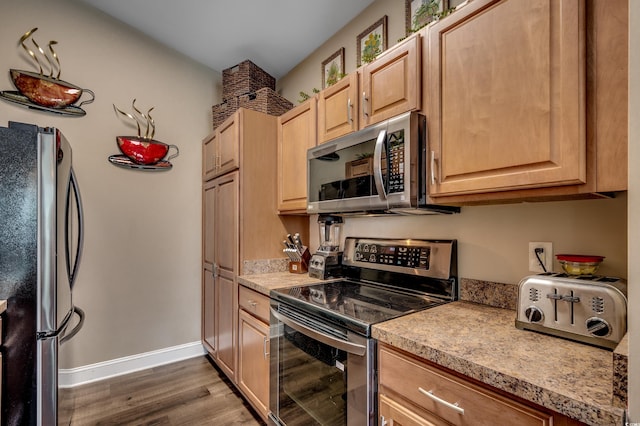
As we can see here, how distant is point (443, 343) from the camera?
0.93 m

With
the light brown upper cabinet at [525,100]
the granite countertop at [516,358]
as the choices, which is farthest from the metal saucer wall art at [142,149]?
the granite countertop at [516,358]

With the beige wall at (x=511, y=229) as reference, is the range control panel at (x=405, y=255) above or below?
below

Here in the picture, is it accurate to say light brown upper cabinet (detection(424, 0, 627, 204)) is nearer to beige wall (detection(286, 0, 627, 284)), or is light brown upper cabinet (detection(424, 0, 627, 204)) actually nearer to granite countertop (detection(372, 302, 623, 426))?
beige wall (detection(286, 0, 627, 284))

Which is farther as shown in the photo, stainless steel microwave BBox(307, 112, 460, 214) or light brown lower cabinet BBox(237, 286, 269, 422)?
light brown lower cabinet BBox(237, 286, 269, 422)

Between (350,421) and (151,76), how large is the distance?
3.05m

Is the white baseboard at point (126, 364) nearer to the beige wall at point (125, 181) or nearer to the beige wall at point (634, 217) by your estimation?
the beige wall at point (125, 181)

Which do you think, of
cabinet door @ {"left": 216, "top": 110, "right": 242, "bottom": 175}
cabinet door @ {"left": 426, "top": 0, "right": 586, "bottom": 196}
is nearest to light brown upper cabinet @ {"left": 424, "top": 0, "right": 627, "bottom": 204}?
cabinet door @ {"left": 426, "top": 0, "right": 586, "bottom": 196}

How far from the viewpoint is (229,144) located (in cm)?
242

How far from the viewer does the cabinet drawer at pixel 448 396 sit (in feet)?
2.46

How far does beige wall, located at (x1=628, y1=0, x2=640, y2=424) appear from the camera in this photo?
0.56 metres

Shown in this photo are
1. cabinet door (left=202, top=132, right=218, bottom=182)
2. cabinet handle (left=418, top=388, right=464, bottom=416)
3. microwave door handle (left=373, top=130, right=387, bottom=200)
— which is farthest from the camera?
cabinet door (left=202, top=132, right=218, bottom=182)

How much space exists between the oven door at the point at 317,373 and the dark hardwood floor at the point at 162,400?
578 mm

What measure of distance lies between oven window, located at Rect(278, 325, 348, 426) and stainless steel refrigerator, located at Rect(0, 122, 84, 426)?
1082mm

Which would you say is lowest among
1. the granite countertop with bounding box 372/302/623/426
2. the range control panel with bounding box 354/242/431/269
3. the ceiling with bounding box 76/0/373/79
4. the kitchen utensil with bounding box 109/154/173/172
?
the granite countertop with bounding box 372/302/623/426
